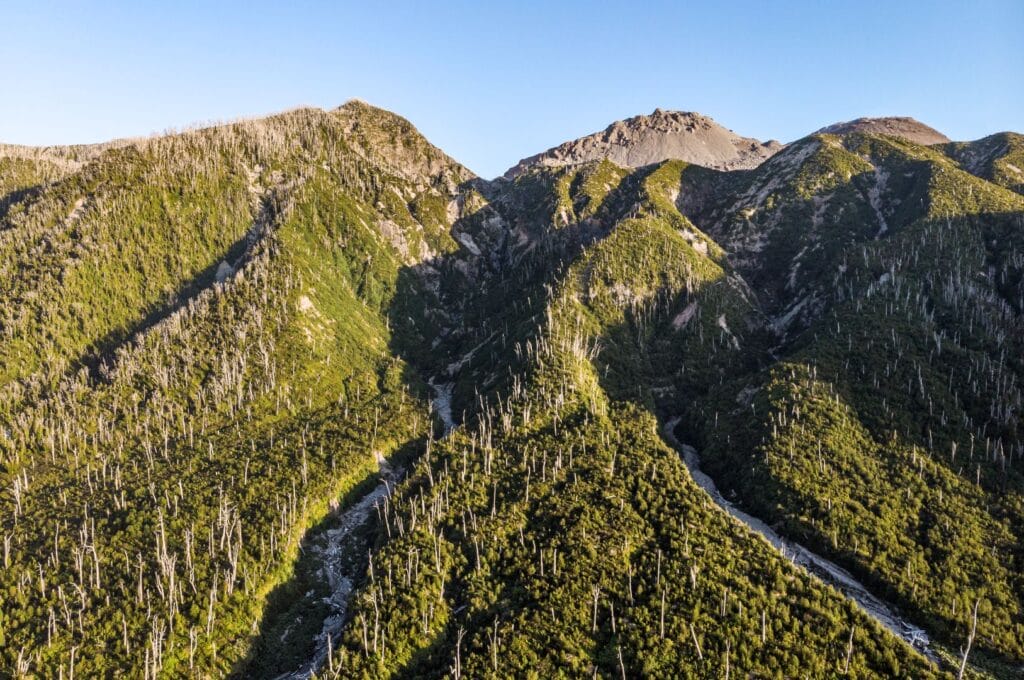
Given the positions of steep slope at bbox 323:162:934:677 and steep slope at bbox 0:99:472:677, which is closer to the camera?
steep slope at bbox 323:162:934:677

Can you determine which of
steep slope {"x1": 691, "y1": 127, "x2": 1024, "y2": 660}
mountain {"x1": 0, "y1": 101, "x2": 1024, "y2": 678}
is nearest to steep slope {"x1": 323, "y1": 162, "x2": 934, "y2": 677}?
mountain {"x1": 0, "y1": 101, "x2": 1024, "y2": 678}

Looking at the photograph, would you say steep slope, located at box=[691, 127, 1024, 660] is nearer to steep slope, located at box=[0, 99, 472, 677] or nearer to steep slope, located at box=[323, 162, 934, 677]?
steep slope, located at box=[323, 162, 934, 677]

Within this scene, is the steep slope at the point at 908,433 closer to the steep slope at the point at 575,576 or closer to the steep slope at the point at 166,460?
the steep slope at the point at 575,576

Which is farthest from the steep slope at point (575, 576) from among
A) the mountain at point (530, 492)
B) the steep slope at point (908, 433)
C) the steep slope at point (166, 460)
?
the steep slope at point (166, 460)

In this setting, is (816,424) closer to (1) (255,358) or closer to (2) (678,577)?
(2) (678,577)

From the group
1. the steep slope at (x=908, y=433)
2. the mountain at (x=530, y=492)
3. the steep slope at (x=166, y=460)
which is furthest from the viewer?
the steep slope at (x=908, y=433)

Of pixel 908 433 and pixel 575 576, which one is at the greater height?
pixel 908 433

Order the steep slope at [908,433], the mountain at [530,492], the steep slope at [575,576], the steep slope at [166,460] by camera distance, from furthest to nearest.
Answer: the steep slope at [908,433]
the steep slope at [166,460]
the mountain at [530,492]
the steep slope at [575,576]

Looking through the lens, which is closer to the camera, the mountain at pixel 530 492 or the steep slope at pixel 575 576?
the steep slope at pixel 575 576

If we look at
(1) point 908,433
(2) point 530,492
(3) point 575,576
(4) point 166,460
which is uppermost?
(1) point 908,433

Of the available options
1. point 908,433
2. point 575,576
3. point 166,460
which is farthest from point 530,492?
point 166,460

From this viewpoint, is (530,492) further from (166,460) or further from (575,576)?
(166,460)

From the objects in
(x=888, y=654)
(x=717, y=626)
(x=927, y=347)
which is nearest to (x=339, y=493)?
(x=717, y=626)
